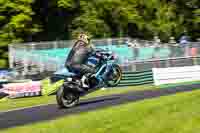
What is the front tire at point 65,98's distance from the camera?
14.0m

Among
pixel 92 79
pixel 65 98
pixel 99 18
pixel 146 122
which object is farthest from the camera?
pixel 99 18

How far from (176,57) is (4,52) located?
16.2 meters

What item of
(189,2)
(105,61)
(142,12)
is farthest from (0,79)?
(189,2)

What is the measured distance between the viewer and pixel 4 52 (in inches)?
1490

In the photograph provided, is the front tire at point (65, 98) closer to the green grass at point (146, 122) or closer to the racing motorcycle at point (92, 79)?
the racing motorcycle at point (92, 79)

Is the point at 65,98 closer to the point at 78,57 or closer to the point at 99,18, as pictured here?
the point at 78,57

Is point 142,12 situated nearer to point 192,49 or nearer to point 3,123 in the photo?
point 192,49

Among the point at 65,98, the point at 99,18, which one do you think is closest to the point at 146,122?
the point at 65,98

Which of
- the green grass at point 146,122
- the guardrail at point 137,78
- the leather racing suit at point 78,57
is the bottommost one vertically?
the guardrail at point 137,78

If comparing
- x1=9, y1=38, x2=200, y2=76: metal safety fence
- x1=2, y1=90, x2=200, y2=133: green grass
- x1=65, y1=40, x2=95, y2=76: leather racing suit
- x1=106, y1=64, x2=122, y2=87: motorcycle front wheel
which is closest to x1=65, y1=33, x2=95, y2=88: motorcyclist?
x1=65, y1=40, x2=95, y2=76: leather racing suit

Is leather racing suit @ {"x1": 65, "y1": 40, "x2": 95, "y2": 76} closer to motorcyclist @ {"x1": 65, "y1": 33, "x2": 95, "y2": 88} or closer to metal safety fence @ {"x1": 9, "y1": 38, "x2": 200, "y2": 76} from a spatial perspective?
motorcyclist @ {"x1": 65, "y1": 33, "x2": 95, "y2": 88}

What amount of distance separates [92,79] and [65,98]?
1128 mm

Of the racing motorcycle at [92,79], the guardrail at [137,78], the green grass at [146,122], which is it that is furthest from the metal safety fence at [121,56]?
the green grass at [146,122]

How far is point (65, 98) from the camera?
1424 cm
